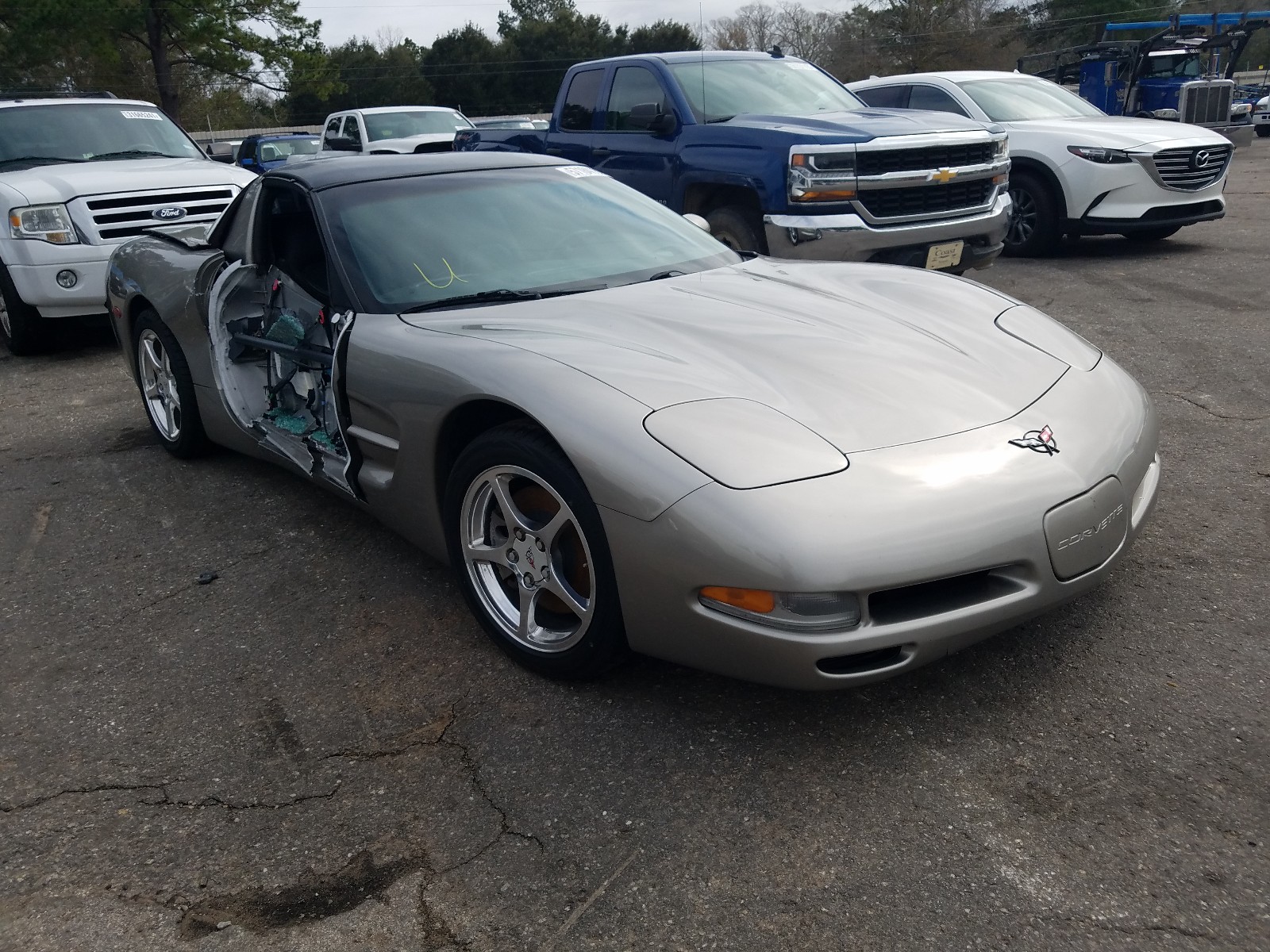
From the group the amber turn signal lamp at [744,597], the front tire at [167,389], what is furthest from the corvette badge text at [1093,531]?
the front tire at [167,389]

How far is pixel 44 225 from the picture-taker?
7.39 m

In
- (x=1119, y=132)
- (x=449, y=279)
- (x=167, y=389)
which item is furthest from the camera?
(x=1119, y=132)

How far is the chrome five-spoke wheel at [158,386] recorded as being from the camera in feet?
16.4

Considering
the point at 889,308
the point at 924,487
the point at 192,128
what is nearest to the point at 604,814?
the point at 924,487

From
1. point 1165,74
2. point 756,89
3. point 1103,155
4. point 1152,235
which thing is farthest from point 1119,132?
point 1165,74

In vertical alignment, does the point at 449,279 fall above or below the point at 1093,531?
above

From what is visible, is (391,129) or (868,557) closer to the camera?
(868,557)

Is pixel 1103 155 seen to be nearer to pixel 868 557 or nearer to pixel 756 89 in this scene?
pixel 756 89

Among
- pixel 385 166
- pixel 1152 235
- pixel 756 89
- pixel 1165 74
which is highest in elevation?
pixel 385 166

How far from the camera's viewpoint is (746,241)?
7.09 m

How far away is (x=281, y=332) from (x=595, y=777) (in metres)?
2.41

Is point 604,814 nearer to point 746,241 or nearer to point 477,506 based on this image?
point 477,506

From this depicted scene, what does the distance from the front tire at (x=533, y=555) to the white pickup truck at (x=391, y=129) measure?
1232cm

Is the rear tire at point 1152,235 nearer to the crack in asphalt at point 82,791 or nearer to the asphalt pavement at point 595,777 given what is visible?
the asphalt pavement at point 595,777
